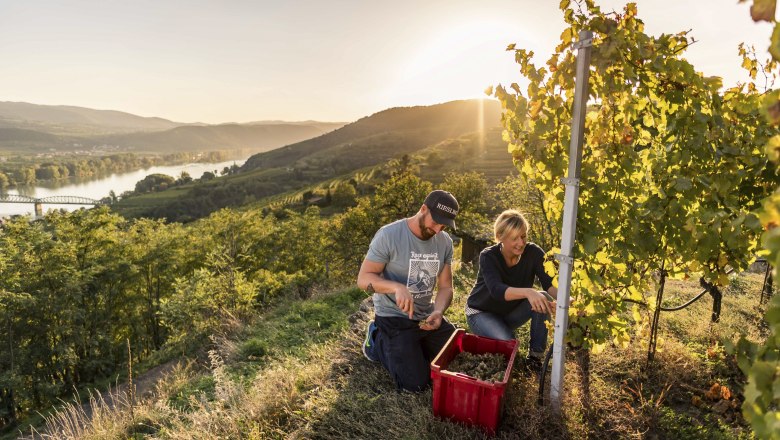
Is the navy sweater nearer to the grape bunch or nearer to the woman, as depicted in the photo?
the woman

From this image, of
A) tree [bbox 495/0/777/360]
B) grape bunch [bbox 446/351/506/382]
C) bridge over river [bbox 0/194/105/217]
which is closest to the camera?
tree [bbox 495/0/777/360]

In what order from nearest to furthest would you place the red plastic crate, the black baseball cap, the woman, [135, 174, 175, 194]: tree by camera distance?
1. the red plastic crate
2. the black baseball cap
3. the woman
4. [135, 174, 175, 194]: tree

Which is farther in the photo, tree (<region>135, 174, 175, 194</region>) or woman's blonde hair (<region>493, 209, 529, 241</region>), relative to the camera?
tree (<region>135, 174, 175, 194</region>)

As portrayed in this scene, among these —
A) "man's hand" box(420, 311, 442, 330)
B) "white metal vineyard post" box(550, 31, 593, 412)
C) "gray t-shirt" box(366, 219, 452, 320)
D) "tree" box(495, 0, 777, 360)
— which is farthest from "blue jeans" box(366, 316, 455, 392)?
"tree" box(495, 0, 777, 360)

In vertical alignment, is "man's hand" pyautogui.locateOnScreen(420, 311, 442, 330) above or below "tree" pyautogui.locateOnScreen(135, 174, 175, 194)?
above

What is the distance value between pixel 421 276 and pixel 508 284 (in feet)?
3.10

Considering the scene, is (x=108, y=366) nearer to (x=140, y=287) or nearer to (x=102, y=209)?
(x=140, y=287)

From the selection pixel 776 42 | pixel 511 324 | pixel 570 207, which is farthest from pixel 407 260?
pixel 776 42

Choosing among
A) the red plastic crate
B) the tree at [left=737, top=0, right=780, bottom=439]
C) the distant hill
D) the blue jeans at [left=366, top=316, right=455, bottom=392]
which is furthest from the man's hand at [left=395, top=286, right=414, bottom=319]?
the distant hill

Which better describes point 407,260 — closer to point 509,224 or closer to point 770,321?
point 509,224

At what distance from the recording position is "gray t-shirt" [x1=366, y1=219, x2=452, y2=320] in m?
4.47

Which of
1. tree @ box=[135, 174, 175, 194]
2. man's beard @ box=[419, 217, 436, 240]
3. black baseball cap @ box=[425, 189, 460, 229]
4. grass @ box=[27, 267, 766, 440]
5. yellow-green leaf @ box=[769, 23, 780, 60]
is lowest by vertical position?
tree @ box=[135, 174, 175, 194]

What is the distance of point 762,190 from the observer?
3002 mm

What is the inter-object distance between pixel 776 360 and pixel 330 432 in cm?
345
